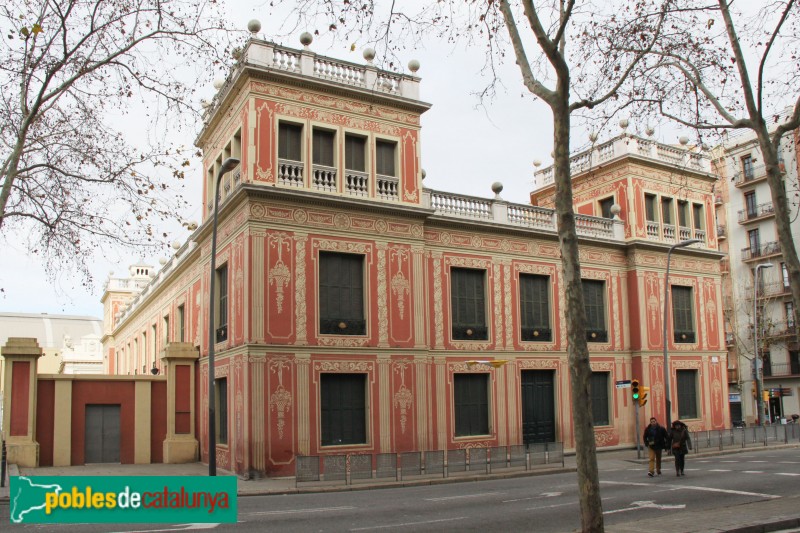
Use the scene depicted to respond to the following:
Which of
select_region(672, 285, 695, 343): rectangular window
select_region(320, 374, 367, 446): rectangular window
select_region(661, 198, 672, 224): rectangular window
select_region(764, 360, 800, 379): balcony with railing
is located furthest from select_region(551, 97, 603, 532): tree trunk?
select_region(764, 360, 800, 379): balcony with railing

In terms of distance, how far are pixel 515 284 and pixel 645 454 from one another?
7.96 metres

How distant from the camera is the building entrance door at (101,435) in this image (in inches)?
1014

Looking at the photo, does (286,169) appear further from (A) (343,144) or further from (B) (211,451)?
(B) (211,451)

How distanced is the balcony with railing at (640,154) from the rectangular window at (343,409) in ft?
44.8

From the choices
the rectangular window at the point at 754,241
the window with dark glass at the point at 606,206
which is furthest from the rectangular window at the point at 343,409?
the rectangular window at the point at 754,241

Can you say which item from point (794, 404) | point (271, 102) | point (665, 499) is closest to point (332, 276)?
point (271, 102)

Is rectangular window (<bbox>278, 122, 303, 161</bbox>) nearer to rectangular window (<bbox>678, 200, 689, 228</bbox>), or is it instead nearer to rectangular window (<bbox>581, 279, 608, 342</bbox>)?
rectangular window (<bbox>581, 279, 608, 342</bbox>)

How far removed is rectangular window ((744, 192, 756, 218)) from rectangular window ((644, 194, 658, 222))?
25618 millimetres

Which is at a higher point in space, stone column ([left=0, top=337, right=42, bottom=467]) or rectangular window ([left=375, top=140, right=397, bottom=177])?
rectangular window ([left=375, top=140, right=397, bottom=177])

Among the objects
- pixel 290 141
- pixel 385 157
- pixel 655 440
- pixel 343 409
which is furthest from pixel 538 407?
pixel 290 141

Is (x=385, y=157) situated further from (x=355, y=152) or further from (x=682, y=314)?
(x=682, y=314)

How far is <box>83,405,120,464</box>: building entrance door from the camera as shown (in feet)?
84.5

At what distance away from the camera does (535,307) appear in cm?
2870

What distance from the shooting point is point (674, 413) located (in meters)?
31.2
